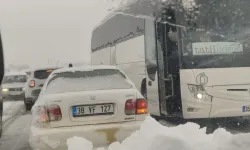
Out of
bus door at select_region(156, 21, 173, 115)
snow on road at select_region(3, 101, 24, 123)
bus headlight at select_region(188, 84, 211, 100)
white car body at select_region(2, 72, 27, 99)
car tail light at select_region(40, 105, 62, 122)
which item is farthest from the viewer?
white car body at select_region(2, 72, 27, 99)

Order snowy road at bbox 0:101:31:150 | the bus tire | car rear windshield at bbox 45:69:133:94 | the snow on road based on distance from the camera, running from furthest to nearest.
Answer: the snow on road → the bus tire → snowy road at bbox 0:101:31:150 → car rear windshield at bbox 45:69:133:94

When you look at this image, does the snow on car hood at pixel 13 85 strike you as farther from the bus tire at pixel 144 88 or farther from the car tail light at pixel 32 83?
the bus tire at pixel 144 88

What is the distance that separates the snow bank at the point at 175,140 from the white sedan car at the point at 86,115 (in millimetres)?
→ 501

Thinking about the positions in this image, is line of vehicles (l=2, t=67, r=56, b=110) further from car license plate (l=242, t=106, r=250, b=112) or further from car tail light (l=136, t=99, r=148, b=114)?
car tail light (l=136, t=99, r=148, b=114)

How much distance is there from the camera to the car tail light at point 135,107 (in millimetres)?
6465

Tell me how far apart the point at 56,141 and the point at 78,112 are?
1.71 feet

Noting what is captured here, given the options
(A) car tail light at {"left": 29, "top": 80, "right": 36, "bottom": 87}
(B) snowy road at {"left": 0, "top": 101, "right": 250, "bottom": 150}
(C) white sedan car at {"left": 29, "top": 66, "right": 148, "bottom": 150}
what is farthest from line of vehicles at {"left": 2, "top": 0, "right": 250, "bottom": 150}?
(A) car tail light at {"left": 29, "top": 80, "right": 36, "bottom": 87}

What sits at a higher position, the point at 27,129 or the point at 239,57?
the point at 239,57

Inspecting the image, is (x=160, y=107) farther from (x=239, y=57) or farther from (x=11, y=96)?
(x=11, y=96)

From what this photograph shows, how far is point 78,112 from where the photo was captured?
6324 mm

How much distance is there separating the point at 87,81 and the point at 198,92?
3.21 m

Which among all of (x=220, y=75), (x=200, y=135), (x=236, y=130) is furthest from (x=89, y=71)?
(x=236, y=130)

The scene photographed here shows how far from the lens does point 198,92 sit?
9305 millimetres

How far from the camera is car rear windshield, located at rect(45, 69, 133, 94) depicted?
6.75 metres
